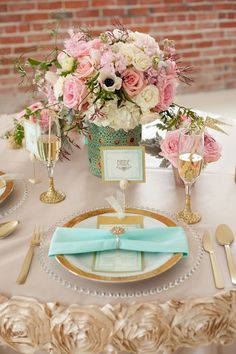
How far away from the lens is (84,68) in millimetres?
1221

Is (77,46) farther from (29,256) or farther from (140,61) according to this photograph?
(29,256)

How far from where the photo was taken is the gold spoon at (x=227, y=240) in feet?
3.33

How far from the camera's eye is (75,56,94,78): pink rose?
3.98 feet

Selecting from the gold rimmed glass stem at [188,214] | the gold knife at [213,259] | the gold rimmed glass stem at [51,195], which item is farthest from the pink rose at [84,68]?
the gold knife at [213,259]

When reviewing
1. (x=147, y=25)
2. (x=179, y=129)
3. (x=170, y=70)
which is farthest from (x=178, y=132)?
(x=147, y=25)

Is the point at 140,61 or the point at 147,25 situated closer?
the point at 140,61

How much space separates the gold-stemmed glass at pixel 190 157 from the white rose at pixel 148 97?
0.11m

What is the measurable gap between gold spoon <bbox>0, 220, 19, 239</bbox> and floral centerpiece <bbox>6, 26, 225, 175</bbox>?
27 centimetres

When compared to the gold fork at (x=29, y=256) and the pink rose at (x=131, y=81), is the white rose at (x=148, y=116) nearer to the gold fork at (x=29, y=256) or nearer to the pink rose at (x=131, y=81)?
the pink rose at (x=131, y=81)

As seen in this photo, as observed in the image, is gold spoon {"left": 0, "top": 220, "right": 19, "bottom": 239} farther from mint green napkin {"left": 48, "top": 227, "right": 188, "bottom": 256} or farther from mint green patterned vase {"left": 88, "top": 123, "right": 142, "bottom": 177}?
mint green patterned vase {"left": 88, "top": 123, "right": 142, "bottom": 177}

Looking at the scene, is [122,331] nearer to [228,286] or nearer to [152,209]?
[228,286]

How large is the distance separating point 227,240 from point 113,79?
441mm

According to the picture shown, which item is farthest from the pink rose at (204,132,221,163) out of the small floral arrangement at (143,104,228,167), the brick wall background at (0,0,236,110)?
the brick wall background at (0,0,236,110)

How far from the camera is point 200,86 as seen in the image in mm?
3654
